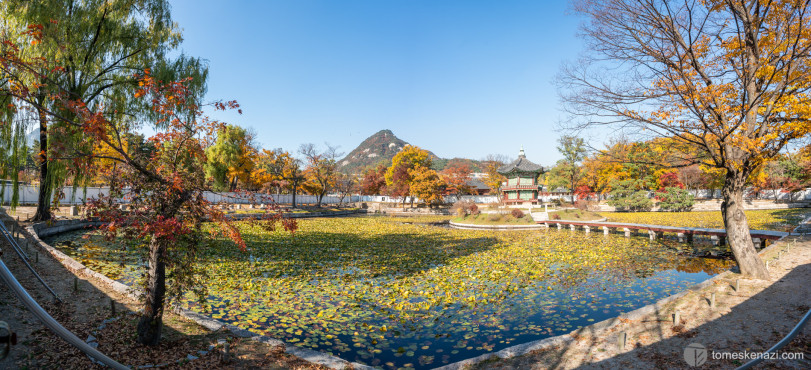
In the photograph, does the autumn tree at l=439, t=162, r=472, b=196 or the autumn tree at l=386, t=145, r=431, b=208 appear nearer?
the autumn tree at l=386, t=145, r=431, b=208

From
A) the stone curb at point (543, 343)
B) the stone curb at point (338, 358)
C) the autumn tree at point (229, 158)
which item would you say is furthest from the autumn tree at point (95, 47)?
the autumn tree at point (229, 158)

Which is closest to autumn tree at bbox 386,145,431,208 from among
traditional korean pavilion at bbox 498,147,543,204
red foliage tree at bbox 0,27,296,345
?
traditional korean pavilion at bbox 498,147,543,204

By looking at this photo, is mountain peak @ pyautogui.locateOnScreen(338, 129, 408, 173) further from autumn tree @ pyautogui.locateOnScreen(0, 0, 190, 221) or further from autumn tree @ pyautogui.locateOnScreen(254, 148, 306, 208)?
autumn tree @ pyautogui.locateOnScreen(0, 0, 190, 221)

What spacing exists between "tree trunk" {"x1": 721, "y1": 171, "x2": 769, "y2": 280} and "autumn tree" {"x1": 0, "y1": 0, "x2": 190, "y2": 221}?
16200mm

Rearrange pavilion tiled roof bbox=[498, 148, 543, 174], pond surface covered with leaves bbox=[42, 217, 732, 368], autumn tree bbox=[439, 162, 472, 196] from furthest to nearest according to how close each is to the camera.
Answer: autumn tree bbox=[439, 162, 472, 196], pavilion tiled roof bbox=[498, 148, 543, 174], pond surface covered with leaves bbox=[42, 217, 732, 368]

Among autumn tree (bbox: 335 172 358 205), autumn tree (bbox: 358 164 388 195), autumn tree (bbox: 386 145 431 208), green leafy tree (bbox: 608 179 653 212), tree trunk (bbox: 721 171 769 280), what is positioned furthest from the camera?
autumn tree (bbox: 358 164 388 195)

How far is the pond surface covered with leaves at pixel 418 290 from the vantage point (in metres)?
5.43

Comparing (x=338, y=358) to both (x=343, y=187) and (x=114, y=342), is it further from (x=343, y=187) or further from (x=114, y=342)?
(x=343, y=187)

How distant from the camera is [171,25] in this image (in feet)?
45.8

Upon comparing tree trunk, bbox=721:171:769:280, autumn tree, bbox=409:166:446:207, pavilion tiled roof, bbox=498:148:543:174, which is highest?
pavilion tiled roof, bbox=498:148:543:174

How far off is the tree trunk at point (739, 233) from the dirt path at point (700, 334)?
66cm

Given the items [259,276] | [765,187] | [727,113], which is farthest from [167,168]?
[765,187]

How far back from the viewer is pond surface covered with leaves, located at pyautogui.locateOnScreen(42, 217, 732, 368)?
17.8 ft

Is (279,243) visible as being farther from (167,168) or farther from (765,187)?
(765,187)
